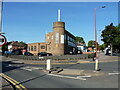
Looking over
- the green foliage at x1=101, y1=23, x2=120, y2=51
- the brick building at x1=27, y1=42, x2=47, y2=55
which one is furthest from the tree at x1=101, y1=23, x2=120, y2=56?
the brick building at x1=27, y1=42, x2=47, y2=55

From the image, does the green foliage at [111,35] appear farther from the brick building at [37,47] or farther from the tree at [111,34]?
the brick building at [37,47]

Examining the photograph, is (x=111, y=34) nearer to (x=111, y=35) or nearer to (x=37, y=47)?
(x=111, y=35)

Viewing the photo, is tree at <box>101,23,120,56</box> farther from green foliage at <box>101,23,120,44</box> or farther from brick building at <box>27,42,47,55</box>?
brick building at <box>27,42,47,55</box>

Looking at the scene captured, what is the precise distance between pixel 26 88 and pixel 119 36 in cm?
3041

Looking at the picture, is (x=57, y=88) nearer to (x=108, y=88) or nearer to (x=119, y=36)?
(x=108, y=88)

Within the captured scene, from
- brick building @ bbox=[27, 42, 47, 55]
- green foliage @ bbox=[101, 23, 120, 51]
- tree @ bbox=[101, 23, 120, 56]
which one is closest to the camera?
green foliage @ bbox=[101, 23, 120, 51]

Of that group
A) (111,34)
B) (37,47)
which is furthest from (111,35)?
(37,47)

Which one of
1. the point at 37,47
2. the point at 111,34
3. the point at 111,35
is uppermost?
the point at 111,34

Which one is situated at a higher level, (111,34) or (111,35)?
(111,34)

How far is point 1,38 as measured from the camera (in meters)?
6.47

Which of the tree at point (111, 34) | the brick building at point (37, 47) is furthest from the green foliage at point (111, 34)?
the brick building at point (37, 47)

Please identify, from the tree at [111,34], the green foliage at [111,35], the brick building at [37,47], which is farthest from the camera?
the brick building at [37,47]

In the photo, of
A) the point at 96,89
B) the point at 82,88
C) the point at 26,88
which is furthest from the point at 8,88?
the point at 96,89

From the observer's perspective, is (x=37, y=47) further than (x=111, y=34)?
Yes
